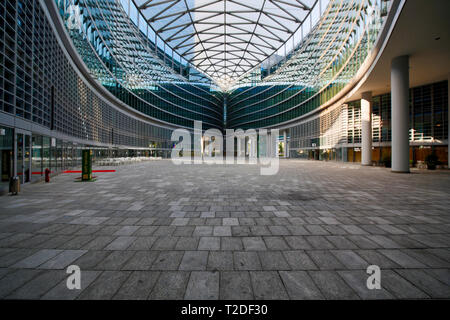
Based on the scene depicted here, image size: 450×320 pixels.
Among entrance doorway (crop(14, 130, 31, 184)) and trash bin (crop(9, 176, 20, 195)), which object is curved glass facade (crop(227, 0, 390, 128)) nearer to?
trash bin (crop(9, 176, 20, 195))

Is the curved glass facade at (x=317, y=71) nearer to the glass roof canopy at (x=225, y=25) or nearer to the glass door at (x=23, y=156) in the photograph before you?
the glass roof canopy at (x=225, y=25)

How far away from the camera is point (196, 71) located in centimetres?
7319

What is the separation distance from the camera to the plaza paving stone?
2.44 m

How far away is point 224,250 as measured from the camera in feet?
11.5

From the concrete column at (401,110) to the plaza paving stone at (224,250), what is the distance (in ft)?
41.8

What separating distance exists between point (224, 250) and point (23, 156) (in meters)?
12.1

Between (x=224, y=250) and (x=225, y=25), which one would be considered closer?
(x=224, y=250)

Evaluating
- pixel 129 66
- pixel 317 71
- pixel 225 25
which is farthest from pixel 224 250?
pixel 225 25

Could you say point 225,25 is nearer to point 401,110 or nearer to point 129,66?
point 129,66

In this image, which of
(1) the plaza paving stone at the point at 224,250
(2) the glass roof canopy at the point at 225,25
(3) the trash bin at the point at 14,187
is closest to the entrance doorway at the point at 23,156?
(3) the trash bin at the point at 14,187

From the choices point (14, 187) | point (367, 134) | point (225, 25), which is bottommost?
point (14, 187)

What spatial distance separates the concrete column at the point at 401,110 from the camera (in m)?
16.3

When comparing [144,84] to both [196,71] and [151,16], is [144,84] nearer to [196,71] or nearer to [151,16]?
[151,16]

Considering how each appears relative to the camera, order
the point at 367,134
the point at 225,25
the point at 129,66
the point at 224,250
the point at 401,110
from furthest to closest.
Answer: the point at 225,25 → the point at 129,66 → the point at 367,134 → the point at 401,110 → the point at 224,250
